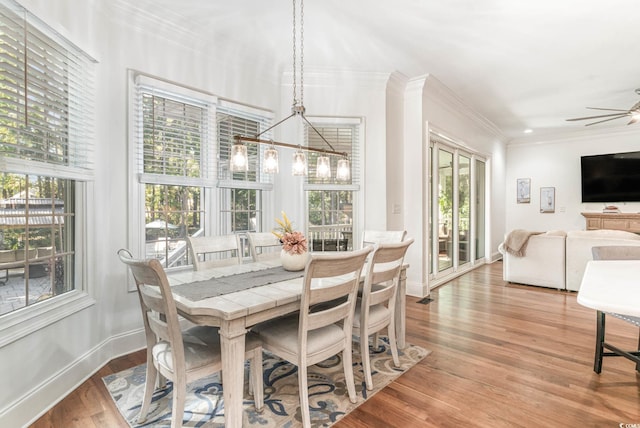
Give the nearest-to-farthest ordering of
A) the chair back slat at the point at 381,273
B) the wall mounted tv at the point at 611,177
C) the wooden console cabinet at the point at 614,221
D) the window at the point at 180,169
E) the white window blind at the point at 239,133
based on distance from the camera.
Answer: the chair back slat at the point at 381,273, the window at the point at 180,169, the white window blind at the point at 239,133, the wooden console cabinet at the point at 614,221, the wall mounted tv at the point at 611,177

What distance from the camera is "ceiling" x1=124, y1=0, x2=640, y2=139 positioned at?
8.73ft

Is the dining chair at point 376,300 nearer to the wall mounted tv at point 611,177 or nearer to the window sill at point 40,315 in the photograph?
the window sill at point 40,315

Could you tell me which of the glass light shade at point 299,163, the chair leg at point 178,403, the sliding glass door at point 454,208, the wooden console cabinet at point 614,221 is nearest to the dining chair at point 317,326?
the chair leg at point 178,403

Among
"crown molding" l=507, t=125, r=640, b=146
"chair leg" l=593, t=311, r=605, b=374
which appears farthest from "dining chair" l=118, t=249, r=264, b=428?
"crown molding" l=507, t=125, r=640, b=146

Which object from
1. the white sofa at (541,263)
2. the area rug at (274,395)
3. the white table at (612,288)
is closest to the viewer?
the white table at (612,288)

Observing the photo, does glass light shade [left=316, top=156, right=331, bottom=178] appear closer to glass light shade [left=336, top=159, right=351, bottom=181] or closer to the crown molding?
glass light shade [left=336, top=159, right=351, bottom=181]

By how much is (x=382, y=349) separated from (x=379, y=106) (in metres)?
2.79

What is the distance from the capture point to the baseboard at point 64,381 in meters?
1.78

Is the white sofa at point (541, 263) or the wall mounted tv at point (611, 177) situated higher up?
the wall mounted tv at point (611, 177)

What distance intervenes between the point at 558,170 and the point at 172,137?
804 centimetres

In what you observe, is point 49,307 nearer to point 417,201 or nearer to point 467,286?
point 417,201

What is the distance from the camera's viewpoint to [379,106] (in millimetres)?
4043

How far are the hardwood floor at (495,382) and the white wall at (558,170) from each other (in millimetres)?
4488

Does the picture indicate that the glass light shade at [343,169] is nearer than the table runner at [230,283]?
No
